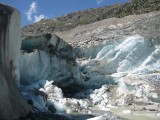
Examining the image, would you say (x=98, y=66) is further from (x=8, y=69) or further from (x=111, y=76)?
(x=8, y=69)

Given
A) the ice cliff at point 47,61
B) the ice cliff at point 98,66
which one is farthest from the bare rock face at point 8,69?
the ice cliff at point 47,61

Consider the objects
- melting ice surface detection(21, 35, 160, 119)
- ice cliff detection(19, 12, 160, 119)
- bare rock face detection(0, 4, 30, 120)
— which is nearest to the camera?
bare rock face detection(0, 4, 30, 120)

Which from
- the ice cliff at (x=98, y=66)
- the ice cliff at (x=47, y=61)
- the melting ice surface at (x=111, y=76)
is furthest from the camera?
the ice cliff at (x=47, y=61)

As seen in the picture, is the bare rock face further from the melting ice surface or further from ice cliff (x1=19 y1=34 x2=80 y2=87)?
ice cliff (x1=19 y1=34 x2=80 y2=87)

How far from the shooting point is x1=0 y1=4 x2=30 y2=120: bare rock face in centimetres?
1526

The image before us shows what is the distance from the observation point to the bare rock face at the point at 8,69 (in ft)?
50.1

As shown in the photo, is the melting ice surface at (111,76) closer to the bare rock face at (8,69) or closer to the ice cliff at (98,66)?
the ice cliff at (98,66)

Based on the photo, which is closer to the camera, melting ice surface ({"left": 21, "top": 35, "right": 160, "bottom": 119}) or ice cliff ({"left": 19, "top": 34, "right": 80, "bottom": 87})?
melting ice surface ({"left": 21, "top": 35, "right": 160, "bottom": 119})

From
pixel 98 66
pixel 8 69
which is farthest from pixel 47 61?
pixel 8 69

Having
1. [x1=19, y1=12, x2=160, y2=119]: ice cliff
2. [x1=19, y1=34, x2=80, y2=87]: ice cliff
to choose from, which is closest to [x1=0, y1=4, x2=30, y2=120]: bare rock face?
[x1=19, y1=12, x2=160, y2=119]: ice cliff

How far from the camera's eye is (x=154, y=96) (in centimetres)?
2631

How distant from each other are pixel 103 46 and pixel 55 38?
335 inches

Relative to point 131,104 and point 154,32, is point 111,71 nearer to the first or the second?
point 154,32

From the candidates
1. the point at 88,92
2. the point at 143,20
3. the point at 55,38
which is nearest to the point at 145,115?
the point at 88,92
